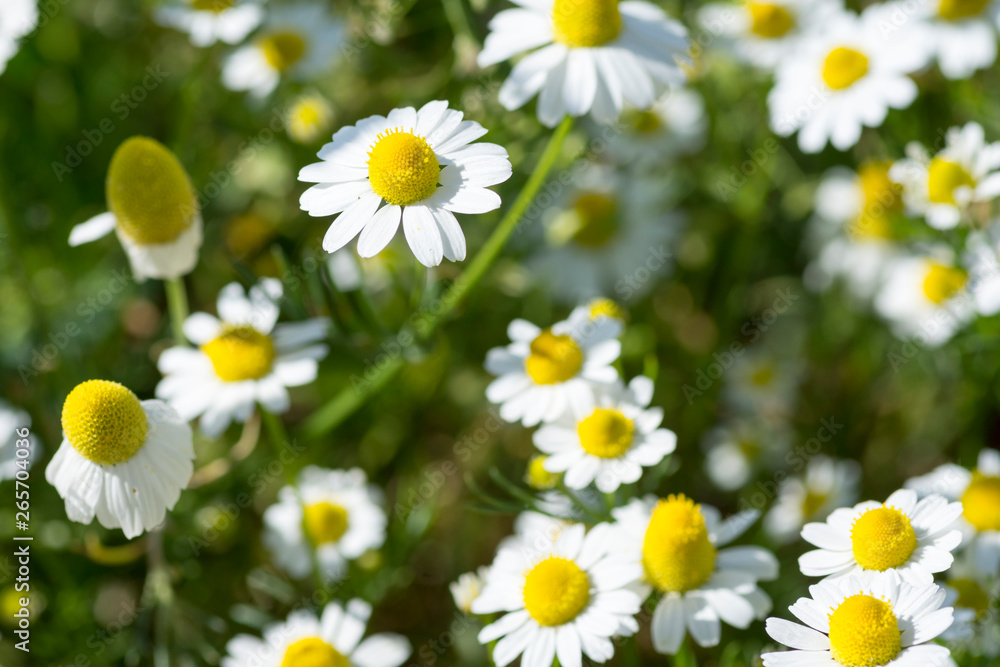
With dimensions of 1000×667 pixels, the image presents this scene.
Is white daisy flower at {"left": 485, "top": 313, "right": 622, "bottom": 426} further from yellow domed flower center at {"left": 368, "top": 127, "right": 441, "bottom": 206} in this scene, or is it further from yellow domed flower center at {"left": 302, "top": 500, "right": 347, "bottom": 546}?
yellow domed flower center at {"left": 302, "top": 500, "right": 347, "bottom": 546}

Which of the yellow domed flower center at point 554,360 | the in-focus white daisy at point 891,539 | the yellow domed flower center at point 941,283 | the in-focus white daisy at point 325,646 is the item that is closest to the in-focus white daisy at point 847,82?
the yellow domed flower center at point 941,283

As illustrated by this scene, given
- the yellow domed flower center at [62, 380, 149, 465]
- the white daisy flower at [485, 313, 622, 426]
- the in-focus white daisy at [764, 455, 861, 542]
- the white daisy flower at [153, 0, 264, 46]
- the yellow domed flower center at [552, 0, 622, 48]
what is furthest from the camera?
the white daisy flower at [153, 0, 264, 46]

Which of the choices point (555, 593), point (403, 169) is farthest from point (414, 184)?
point (555, 593)

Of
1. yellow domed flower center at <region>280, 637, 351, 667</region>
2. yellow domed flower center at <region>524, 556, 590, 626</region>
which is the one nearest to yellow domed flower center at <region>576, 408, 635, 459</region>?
yellow domed flower center at <region>524, 556, 590, 626</region>

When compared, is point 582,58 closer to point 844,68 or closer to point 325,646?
point 844,68

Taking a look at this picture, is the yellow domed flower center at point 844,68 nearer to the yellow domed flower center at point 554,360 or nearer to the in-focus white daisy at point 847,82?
the in-focus white daisy at point 847,82

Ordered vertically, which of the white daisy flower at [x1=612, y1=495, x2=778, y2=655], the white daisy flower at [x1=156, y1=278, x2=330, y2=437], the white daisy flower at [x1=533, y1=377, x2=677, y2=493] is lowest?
the white daisy flower at [x1=612, y1=495, x2=778, y2=655]
